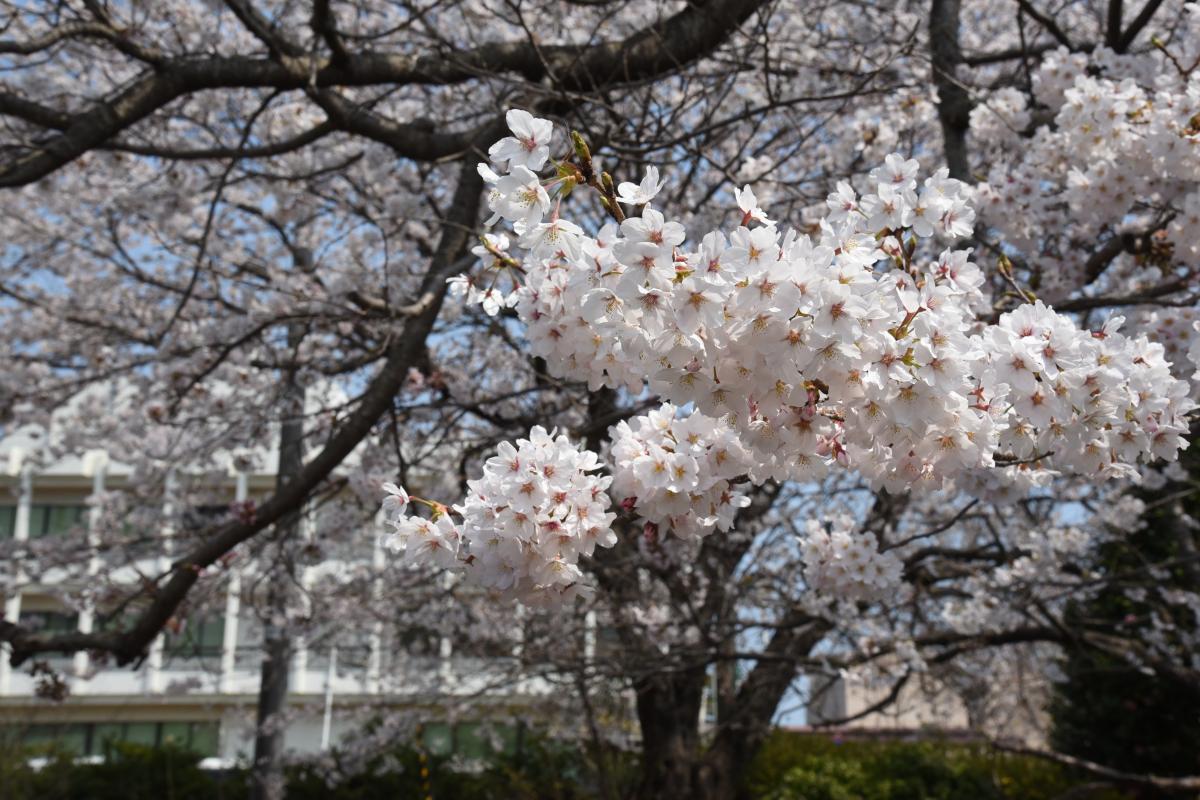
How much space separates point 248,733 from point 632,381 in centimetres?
1001

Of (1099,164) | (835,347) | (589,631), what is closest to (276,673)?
(589,631)

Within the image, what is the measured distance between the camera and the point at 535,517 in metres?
1.50

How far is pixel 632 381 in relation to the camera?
1671 mm

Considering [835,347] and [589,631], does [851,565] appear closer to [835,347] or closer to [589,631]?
[835,347]

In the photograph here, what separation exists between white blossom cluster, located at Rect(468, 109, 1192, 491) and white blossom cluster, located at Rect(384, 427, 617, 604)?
18 cm

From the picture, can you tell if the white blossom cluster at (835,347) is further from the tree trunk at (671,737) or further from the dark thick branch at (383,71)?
the tree trunk at (671,737)

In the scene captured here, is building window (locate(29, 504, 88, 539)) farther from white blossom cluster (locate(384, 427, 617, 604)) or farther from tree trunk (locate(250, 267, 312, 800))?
white blossom cluster (locate(384, 427, 617, 604))

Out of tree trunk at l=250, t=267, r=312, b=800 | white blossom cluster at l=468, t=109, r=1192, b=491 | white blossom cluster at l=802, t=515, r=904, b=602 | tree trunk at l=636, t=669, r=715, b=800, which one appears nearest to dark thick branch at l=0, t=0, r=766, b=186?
white blossom cluster at l=802, t=515, r=904, b=602

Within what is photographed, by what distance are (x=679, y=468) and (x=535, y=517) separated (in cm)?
25

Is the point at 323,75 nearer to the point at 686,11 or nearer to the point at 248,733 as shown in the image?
the point at 686,11

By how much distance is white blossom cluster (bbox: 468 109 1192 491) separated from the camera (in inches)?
49.7

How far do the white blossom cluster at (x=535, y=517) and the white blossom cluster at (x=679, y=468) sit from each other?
6 centimetres

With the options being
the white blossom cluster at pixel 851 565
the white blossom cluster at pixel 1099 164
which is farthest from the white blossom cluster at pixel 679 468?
the white blossom cluster at pixel 1099 164

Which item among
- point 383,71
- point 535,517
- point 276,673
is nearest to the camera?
point 535,517
